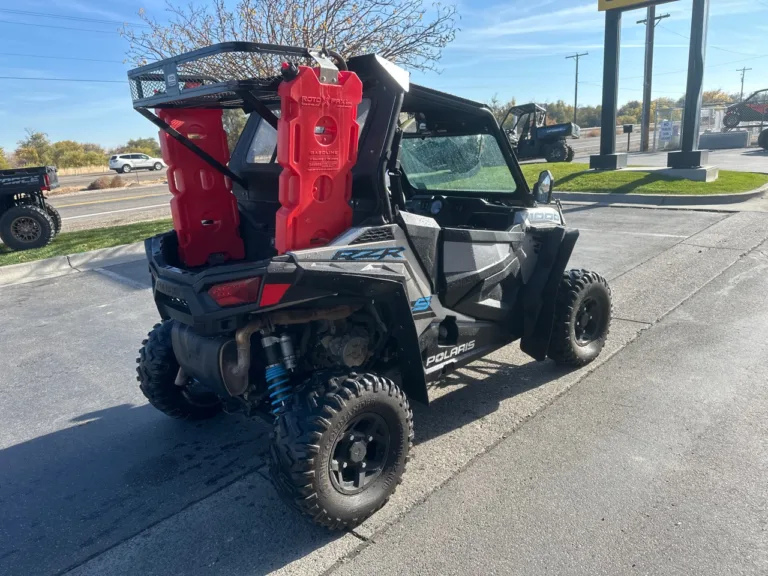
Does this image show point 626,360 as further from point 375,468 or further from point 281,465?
point 281,465

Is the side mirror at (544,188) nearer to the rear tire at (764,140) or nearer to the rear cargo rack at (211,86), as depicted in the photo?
the rear cargo rack at (211,86)

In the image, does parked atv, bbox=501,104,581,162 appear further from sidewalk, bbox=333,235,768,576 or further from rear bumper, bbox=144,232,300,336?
rear bumper, bbox=144,232,300,336

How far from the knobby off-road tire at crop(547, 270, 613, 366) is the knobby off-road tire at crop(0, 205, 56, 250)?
940 cm

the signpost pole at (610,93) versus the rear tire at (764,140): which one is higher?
the signpost pole at (610,93)

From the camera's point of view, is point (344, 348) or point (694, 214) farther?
point (694, 214)

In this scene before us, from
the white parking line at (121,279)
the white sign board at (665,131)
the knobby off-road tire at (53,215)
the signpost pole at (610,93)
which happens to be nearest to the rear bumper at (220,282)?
the white parking line at (121,279)

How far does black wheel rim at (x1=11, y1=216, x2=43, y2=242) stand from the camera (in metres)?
9.86

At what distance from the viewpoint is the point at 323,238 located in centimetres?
275

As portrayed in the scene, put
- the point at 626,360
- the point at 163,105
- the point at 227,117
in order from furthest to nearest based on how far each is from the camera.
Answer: the point at 227,117 < the point at 626,360 < the point at 163,105

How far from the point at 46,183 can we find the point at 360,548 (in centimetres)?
1010

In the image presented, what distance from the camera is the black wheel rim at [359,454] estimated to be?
108 inches

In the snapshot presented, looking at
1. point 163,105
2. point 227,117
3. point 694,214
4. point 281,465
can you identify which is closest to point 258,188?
point 163,105

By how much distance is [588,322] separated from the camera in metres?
4.50

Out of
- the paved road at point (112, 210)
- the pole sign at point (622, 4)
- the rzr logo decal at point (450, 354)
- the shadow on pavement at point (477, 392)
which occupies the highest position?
the pole sign at point (622, 4)
